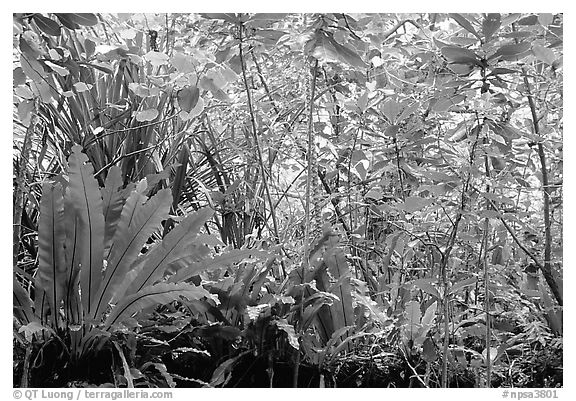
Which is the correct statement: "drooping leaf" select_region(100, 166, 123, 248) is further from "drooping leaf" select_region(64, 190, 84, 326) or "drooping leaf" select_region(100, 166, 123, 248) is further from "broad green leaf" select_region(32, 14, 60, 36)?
"broad green leaf" select_region(32, 14, 60, 36)

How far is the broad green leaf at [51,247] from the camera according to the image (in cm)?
102

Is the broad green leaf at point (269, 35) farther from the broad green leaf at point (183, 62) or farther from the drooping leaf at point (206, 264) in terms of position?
the drooping leaf at point (206, 264)

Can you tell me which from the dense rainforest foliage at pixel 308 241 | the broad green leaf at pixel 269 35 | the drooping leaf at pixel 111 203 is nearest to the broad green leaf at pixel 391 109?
the dense rainforest foliage at pixel 308 241

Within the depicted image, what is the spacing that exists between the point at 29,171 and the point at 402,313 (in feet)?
3.69

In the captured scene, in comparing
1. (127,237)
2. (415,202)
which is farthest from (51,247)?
(415,202)

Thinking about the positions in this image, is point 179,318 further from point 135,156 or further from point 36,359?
point 135,156

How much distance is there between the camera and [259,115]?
1418 millimetres

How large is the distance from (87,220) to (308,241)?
1.55 feet

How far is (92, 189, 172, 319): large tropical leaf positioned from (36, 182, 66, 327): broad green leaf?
0.08m

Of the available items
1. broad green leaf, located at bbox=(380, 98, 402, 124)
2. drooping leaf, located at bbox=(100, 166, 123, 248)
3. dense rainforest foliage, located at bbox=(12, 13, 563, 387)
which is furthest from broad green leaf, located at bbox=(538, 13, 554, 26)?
drooping leaf, located at bbox=(100, 166, 123, 248)

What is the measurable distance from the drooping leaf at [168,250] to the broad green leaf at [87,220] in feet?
0.27

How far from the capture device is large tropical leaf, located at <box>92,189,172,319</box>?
3.42 ft

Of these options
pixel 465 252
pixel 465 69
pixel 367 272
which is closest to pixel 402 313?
pixel 367 272
